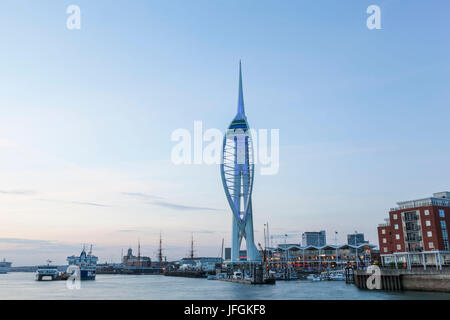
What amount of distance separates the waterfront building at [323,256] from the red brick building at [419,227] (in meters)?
84.3

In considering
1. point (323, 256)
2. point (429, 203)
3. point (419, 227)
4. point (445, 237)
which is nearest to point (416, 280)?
point (445, 237)

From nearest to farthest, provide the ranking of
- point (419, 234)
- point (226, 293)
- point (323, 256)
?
point (226, 293)
point (419, 234)
point (323, 256)

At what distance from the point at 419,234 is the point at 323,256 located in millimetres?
99986

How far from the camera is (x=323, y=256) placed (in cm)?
16875

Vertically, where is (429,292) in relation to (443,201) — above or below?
below

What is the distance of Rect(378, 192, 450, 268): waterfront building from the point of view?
7019 centimetres

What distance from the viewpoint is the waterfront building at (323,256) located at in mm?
162625

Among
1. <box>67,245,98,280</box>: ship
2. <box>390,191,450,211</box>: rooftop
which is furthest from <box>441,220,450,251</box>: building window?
<box>67,245,98,280</box>: ship

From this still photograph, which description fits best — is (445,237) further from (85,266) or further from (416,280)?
(85,266)

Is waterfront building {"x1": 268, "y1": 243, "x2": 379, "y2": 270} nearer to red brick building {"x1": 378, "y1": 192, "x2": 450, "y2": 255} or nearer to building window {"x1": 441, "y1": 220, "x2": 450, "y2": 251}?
red brick building {"x1": 378, "y1": 192, "x2": 450, "y2": 255}
